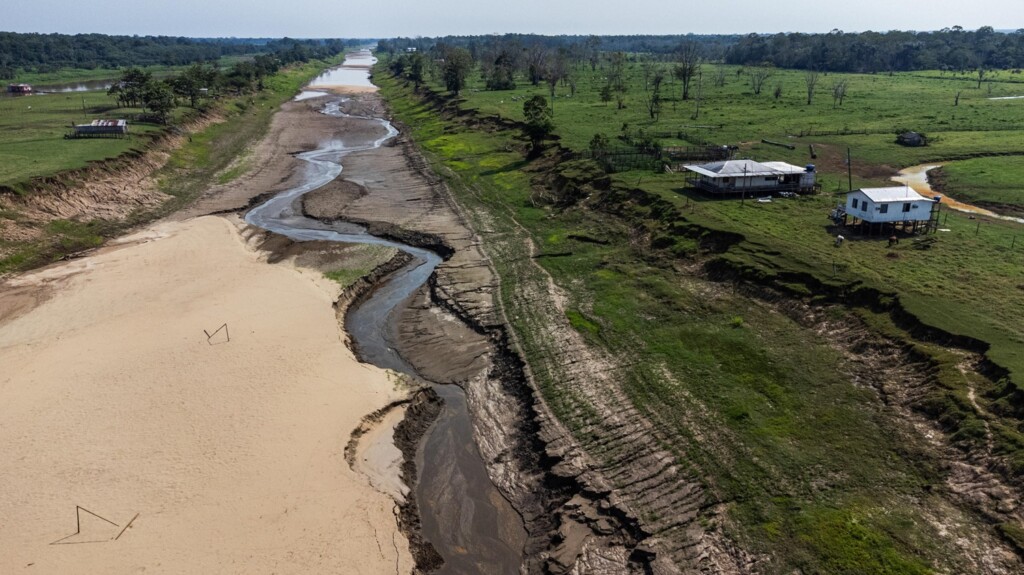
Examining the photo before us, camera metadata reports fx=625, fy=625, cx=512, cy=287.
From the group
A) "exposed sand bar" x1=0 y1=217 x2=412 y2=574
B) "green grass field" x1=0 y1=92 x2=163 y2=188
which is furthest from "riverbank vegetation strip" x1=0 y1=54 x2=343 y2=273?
"exposed sand bar" x1=0 y1=217 x2=412 y2=574

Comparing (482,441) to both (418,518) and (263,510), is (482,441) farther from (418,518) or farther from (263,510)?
(263,510)


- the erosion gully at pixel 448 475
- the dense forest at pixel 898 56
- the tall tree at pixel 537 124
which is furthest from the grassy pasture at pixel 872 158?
the dense forest at pixel 898 56

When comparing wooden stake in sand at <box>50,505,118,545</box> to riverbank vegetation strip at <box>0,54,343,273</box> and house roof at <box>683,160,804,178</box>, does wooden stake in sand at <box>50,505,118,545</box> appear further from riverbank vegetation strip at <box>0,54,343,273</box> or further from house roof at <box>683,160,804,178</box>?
house roof at <box>683,160,804,178</box>

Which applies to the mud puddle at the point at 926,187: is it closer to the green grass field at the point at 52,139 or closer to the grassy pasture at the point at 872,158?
the grassy pasture at the point at 872,158

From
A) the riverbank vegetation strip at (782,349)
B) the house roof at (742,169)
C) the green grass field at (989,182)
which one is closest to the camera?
the riverbank vegetation strip at (782,349)

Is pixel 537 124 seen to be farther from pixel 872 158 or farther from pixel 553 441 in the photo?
pixel 553 441

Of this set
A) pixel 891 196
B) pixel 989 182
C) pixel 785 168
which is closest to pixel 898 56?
pixel 989 182

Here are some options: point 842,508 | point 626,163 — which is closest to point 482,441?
point 842,508
